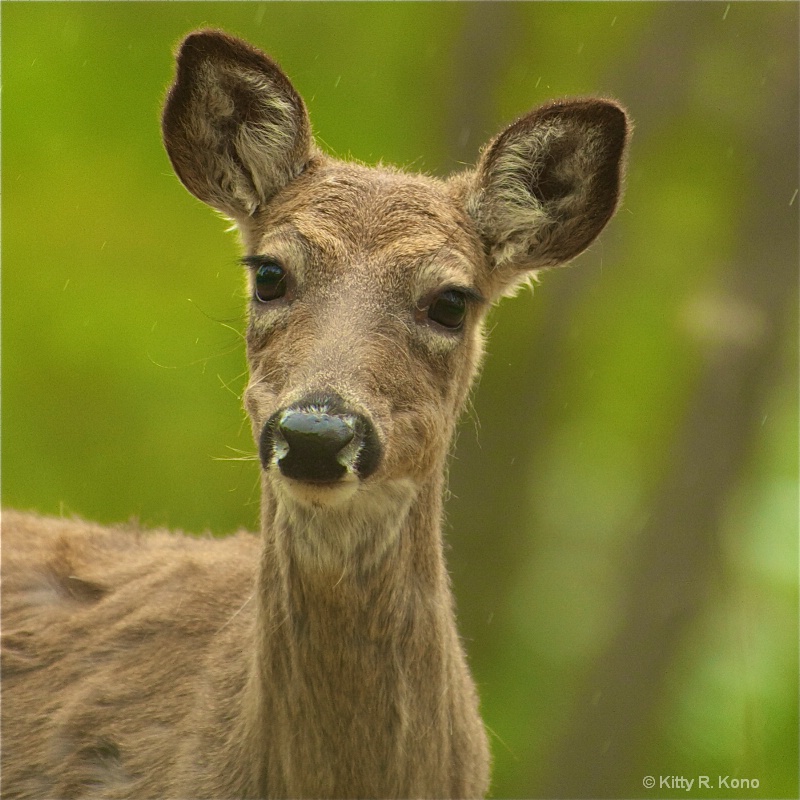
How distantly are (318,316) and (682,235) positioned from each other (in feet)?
26.6

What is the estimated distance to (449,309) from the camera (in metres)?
5.48

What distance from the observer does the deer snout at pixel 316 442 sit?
174 inches

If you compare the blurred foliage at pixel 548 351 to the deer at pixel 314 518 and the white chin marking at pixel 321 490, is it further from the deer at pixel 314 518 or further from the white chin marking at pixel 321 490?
the white chin marking at pixel 321 490

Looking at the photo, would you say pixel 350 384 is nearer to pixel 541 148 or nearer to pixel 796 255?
pixel 541 148

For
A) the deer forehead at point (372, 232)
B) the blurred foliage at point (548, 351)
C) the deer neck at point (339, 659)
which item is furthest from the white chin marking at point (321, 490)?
the blurred foliage at point (548, 351)

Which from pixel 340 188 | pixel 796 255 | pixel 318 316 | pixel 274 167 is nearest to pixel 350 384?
pixel 318 316

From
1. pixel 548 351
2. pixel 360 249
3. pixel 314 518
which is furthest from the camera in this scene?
pixel 548 351

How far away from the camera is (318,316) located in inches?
202

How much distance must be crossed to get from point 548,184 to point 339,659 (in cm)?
250

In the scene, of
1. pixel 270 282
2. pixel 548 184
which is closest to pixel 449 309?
pixel 270 282

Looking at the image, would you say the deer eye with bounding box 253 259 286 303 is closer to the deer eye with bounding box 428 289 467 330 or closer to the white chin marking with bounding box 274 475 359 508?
the deer eye with bounding box 428 289 467 330

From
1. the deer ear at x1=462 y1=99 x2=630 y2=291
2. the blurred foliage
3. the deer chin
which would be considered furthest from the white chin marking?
the blurred foliage

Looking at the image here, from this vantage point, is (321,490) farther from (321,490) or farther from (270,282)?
(270,282)

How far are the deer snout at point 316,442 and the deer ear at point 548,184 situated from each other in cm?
174
